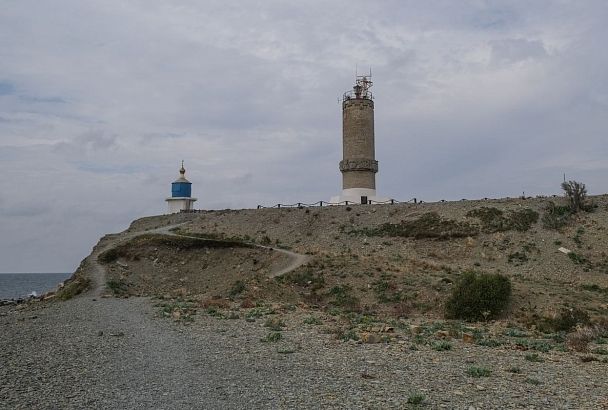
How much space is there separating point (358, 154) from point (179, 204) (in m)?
23.0

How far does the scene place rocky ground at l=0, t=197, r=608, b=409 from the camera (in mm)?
11492

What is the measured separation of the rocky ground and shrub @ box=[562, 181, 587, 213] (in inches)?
70.3

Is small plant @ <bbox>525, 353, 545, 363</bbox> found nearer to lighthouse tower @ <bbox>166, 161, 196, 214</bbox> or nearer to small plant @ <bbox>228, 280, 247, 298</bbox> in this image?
small plant @ <bbox>228, 280, 247, 298</bbox>

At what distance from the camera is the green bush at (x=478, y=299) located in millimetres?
25000

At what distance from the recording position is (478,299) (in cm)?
2509

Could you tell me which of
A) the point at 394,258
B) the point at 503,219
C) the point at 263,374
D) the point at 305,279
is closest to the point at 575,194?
the point at 503,219

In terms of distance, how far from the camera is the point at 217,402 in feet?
35.1

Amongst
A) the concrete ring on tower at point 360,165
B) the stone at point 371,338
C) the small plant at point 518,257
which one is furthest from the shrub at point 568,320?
the concrete ring on tower at point 360,165

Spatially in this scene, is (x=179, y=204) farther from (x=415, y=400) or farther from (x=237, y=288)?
(x=415, y=400)

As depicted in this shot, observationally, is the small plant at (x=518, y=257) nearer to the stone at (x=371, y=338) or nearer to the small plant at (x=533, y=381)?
the stone at (x=371, y=338)

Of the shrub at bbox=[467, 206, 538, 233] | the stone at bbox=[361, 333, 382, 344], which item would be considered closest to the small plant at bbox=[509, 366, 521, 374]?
the stone at bbox=[361, 333, 382, 344]

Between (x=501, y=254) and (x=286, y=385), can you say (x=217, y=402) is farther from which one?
(x=501, y=254)

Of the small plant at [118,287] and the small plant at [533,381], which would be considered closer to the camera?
the small plant at [533,381]

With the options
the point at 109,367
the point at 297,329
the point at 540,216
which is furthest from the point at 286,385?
the point at 540,216
